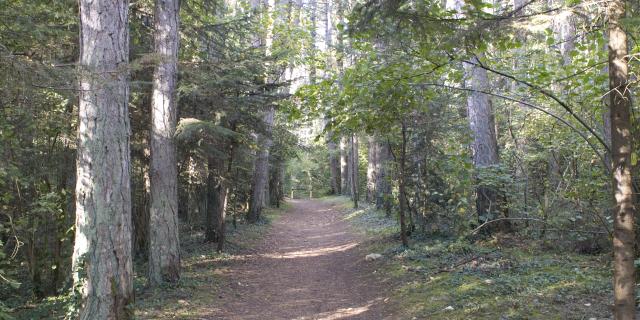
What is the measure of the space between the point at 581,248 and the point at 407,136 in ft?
14.7

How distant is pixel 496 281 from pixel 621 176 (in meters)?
4.03

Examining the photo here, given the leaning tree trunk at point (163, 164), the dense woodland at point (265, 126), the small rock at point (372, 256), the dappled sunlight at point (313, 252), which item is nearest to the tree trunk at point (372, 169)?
the dense woodland at point (265, 126)

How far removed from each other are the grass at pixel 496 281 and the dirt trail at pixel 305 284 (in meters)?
0.60

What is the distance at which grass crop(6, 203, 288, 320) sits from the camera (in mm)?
6953

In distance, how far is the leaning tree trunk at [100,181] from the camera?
5.35 m

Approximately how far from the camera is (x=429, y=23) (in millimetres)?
4426

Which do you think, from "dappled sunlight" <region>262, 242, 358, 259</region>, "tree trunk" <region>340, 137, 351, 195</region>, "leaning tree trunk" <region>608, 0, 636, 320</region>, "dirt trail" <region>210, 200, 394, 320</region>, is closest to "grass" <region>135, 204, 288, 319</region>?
"dirt trail" <region>210, 200, 394, 320</region>

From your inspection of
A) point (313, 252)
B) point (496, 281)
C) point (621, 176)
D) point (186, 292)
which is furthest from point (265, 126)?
point (621, 176)

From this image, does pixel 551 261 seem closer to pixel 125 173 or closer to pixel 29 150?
pixel 125 173

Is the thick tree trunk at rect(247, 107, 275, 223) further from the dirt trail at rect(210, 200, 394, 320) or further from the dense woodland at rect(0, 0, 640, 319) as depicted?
the dirt trail at rect(210, 200, 394, 320)

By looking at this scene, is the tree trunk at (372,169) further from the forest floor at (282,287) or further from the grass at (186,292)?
the grass at (186,292)

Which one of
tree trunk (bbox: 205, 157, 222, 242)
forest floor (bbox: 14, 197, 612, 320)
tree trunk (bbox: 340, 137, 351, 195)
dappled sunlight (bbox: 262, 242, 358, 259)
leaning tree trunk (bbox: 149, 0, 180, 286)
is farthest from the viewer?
tree trunk (bbox: 340, 137, 351, 195)

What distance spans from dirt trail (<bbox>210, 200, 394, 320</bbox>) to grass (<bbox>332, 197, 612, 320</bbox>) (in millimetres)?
601

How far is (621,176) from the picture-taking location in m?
3.07
